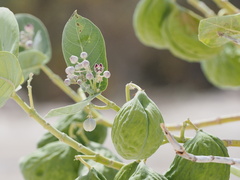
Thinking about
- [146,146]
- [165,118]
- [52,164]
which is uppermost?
[146,146]

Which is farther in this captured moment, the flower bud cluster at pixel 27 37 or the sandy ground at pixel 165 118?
the sandy ground at pixel 165 118

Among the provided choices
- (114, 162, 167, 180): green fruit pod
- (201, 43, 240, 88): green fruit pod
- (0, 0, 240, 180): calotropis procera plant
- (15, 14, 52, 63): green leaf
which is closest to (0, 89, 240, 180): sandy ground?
(201, 43, 240, 88): green fruit pod

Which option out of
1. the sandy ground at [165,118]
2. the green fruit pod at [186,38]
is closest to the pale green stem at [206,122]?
the green fruit pod at [186,38]

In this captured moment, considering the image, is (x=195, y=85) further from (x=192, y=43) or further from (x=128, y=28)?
(x=192, y=43)

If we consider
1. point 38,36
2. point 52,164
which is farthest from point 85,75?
point 38,36

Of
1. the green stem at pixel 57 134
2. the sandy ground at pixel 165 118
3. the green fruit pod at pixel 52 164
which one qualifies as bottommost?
the sandy ground at pixel 165 118

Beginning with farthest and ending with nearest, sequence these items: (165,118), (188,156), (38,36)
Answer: (165,118)
(38,36)
(188,156)

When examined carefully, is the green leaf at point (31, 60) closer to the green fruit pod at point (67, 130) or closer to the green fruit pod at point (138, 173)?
the green fruit pod at point (67, 130)

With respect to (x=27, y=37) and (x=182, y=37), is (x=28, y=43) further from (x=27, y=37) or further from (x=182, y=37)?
(x=182, y=37)
